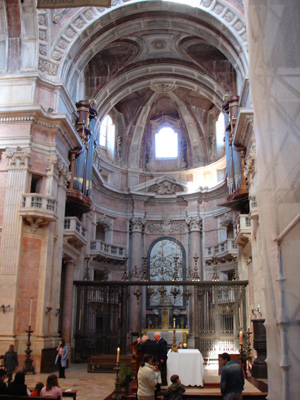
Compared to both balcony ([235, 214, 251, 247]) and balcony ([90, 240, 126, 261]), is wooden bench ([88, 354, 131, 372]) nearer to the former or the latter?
balcony ([235, 214, 251, 247])

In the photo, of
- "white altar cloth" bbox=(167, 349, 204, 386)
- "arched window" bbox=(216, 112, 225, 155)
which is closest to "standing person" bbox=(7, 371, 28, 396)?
"white altar cloth" bbox=(167, 349, 204, 386)

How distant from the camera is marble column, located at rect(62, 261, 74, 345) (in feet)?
68.6

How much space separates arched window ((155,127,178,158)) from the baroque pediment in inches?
92.4

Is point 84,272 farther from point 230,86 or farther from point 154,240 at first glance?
point 230,86

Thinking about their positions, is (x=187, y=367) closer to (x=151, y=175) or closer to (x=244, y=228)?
(x=244, y=228)

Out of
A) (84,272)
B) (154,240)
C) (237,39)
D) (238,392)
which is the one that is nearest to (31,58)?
(237,39)

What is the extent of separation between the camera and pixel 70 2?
13.5 metres

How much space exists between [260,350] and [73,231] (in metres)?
9.97

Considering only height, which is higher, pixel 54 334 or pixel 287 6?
pixel 287 6

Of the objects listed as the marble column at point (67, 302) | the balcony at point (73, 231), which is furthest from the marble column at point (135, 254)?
the balcony at point (73, 231)

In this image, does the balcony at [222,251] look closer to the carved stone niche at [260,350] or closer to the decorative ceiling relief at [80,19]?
the carved stone niche at [260,350]

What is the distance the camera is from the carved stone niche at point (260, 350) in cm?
1511

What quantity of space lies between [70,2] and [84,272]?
49.5 ft

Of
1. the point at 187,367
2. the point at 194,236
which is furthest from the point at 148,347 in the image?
the point at 194,236
